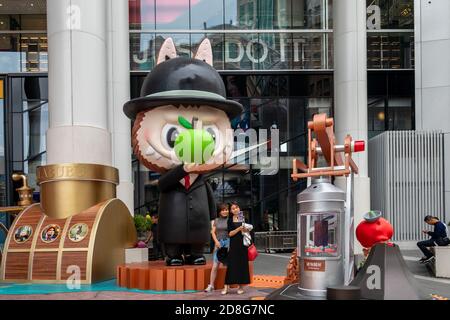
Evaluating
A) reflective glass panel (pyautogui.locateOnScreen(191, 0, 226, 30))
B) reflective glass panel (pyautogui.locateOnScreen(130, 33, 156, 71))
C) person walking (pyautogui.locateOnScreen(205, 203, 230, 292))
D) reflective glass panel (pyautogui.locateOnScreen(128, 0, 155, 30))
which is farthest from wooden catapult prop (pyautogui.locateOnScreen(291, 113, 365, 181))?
reflective glass panel (pyautogui.locateOnScreen(128, 0, 155, 30))

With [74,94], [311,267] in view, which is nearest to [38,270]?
[74,94]

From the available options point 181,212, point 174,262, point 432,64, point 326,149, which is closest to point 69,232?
point 174,262

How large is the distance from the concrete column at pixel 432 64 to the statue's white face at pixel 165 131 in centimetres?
1289

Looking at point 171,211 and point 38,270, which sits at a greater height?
point 171,211

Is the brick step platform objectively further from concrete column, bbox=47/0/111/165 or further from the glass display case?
concrete column, bbox=47/0/111/165

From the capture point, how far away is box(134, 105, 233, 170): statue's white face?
9.03 meters

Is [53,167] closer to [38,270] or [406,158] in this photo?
[38,270]

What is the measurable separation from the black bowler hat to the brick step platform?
2.64 meters

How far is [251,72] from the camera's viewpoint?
2209 centimetres

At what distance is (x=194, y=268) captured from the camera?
341 inches

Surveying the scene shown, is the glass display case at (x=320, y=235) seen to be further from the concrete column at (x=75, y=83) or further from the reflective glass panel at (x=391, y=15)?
the reflective glass panel at (x=391, y=15)

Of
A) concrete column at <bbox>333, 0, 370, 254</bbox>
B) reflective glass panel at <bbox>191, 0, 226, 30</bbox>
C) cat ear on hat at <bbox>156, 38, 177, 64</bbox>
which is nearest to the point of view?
cat ear on hat at <bbox>156, 38, 177, 64</bbox>

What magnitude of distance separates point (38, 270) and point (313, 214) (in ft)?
16.8
